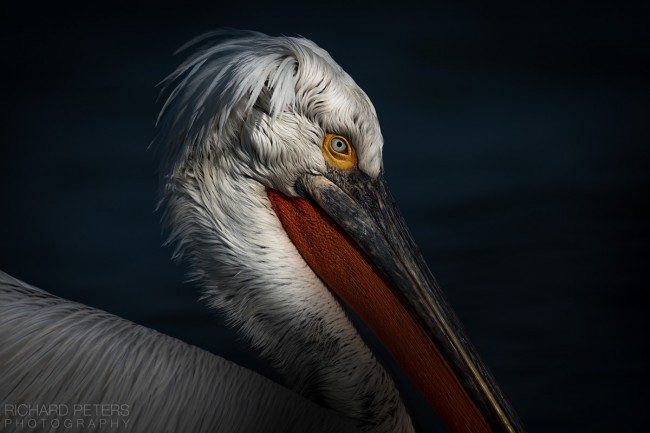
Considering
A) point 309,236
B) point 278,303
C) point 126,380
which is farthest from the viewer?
point 309,236

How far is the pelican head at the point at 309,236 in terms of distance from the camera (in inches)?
89.4

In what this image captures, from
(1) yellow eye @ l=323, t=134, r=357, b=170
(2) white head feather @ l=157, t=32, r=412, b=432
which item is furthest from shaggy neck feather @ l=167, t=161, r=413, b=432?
(1) yellow eye @ l=323, t=134, r=357, b=170

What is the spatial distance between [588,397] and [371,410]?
2.13 meters

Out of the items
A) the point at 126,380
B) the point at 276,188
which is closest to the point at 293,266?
the point at 276,188

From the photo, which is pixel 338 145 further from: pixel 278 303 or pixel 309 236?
pixel 278 303

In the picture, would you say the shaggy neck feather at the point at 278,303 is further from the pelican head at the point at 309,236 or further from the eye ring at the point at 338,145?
the eye ring at the point at 338,145

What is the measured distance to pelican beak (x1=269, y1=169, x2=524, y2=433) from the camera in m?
2.28

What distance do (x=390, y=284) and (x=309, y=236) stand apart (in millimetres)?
300

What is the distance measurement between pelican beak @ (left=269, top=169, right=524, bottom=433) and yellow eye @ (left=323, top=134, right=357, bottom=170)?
27 millimetres

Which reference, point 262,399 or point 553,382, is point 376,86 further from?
point 262,399

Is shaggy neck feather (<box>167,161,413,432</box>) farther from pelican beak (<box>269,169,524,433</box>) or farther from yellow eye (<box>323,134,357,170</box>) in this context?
yellow eye (<box>323,134,357,170</box>)

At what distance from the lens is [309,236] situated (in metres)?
2.40

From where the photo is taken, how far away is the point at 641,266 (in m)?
4.61

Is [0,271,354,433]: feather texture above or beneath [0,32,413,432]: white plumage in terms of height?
beneath
